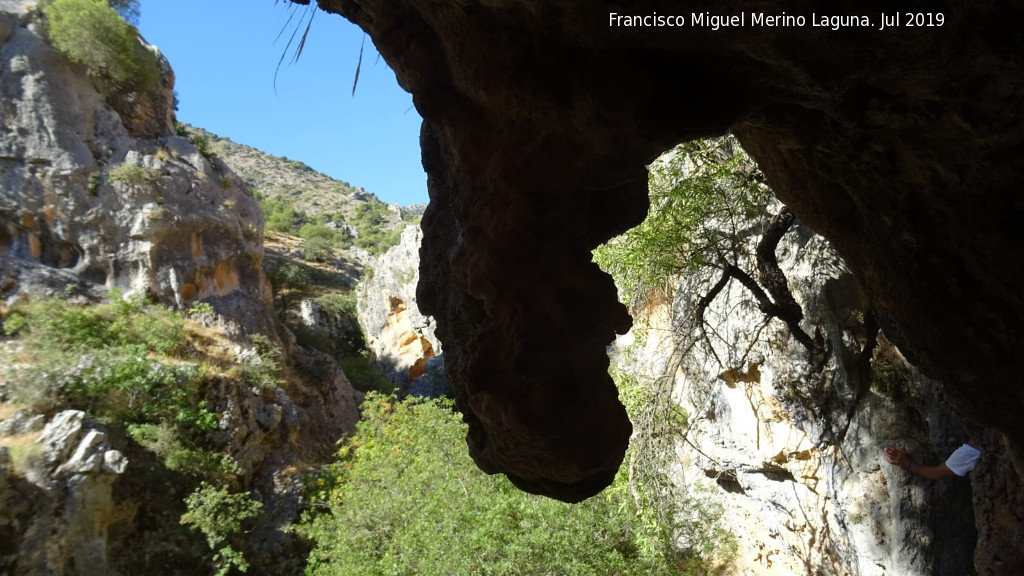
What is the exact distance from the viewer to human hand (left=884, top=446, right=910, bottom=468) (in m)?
5.64

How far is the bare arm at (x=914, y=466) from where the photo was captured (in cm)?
524

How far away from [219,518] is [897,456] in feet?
36.4

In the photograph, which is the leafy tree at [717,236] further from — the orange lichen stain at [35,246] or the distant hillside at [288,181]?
the distant hillside at [288,181]

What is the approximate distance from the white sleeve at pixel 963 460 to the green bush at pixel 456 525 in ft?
10.6

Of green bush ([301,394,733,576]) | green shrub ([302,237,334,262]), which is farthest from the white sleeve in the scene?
green shrub ([302,237,334,262])

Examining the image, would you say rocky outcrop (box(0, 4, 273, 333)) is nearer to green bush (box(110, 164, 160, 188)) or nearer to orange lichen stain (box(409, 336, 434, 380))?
green bush (box(110, 164, 160, 188))

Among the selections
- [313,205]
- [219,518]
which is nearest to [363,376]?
[219,518]

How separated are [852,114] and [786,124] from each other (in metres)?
0.43

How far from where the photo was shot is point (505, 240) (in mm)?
2777

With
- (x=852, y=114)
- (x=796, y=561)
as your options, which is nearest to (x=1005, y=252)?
(x=852, y=114)

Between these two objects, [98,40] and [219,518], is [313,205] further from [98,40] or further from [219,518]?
[219,518]

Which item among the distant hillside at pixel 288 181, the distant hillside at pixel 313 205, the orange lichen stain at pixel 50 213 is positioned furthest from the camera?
the distant hillside at pixel 288 181

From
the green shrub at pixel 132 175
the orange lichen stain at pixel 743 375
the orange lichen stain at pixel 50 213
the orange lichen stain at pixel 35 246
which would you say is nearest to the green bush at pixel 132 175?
the green shrub at pixel 132 175

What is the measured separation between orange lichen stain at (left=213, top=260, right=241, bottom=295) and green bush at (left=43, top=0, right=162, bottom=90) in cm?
564
